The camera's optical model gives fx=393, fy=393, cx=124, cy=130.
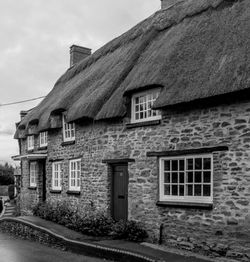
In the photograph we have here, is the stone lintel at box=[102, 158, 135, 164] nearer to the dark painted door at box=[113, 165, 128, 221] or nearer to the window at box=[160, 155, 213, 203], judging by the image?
the dark painted door at box=[113, 165, 128, 221]

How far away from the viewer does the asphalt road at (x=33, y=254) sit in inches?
420

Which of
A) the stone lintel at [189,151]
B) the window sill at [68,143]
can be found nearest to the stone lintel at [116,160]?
the stone lintel at [189,151]

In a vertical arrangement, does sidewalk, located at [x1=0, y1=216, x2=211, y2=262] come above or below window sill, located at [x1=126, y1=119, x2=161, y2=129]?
below

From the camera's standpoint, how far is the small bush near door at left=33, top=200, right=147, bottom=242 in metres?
12.0

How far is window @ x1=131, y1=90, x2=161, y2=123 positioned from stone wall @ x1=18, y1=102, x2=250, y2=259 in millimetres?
358

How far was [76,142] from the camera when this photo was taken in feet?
52.8

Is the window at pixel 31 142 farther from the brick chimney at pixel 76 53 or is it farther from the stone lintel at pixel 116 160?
the stone lintel at pixel 116 160

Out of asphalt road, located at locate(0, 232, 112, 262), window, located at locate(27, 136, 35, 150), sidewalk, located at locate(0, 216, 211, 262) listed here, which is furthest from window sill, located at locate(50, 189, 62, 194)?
window, located at locate(27, 136, 35, 150)

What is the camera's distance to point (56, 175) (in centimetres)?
1872

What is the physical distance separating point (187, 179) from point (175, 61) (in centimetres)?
356

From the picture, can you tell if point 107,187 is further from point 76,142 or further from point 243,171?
point 243,171

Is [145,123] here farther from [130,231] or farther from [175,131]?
[130,231]

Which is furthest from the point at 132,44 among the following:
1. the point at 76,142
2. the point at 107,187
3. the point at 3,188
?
the point at 3,188

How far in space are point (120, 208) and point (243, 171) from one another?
207 inches
